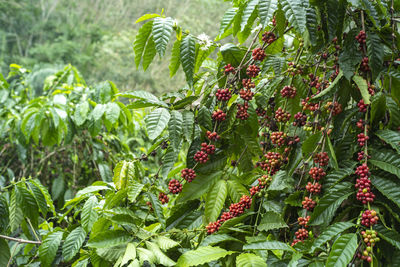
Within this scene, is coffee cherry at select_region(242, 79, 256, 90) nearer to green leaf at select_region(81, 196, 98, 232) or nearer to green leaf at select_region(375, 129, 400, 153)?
green leaf at select_region(375, 129, 400, 153)

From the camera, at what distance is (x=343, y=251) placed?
0.58m

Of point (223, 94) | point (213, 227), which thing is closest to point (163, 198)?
point (213, 227)

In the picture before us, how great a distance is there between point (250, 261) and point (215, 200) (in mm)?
192

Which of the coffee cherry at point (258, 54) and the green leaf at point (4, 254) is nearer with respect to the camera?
the coffee cherry at point (258, 54)

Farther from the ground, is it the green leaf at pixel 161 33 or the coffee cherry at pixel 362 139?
the green leaf at pixel 161 33

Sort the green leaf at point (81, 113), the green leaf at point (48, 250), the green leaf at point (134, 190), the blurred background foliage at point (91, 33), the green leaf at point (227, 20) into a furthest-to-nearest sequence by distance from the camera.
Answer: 1. the blurred background foliage at point (91, 33)
2. the green leaf at point (81, 113)
3. the green leaf at point (48, 250)
4. the green leaf at point (227, 20)
5. the green leaf at point (134, 190)

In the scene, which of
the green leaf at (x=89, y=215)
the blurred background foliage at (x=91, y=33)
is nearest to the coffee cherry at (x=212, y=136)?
the green leaf at (x=89, y=215)

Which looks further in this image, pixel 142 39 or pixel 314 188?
pixel 142 39

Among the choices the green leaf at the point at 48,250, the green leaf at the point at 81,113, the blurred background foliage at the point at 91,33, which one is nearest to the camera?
the green leaf at the point at 48,250

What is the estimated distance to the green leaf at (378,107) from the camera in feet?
2.26

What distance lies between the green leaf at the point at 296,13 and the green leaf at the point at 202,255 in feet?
1.31

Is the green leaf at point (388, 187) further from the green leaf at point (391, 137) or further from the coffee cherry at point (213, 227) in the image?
the coffee cherry at point (213, 227)

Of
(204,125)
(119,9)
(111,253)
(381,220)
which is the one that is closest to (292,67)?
(204,125)

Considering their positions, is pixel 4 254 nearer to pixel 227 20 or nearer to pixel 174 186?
pixel 174 186
